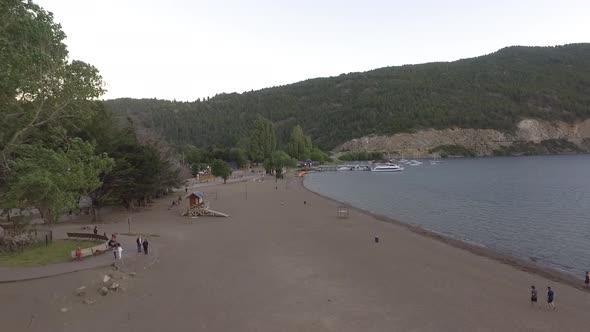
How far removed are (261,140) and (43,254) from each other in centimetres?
12865

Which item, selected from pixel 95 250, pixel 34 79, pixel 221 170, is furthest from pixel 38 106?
pixel 221 170

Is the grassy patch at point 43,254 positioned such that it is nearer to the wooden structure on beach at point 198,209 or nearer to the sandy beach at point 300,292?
the sandy beach at point 300,292

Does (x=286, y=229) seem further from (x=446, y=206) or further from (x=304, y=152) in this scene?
(x=304, y=152)

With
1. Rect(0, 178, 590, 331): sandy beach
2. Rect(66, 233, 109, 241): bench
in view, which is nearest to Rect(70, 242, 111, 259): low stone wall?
Rect(66, 233, 109, 241): bench

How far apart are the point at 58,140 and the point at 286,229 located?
2329 centimetres

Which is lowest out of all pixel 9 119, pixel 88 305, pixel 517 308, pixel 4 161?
pixel 517 308

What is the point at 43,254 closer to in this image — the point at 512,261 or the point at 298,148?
the point at 512,261

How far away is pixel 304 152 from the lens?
181m

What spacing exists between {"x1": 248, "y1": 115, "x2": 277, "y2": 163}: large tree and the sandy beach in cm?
11719

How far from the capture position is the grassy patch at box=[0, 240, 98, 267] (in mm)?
26388

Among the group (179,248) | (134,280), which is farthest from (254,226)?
(134,280)

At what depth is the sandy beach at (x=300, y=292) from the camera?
1900 cm

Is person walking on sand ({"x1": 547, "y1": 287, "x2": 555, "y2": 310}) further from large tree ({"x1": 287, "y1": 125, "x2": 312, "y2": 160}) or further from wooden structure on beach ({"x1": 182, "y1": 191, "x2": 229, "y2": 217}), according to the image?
large tree ({"x1": 287, "y1": 125, "x2": 312, "y2": 160})

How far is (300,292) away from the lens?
2298 cm
